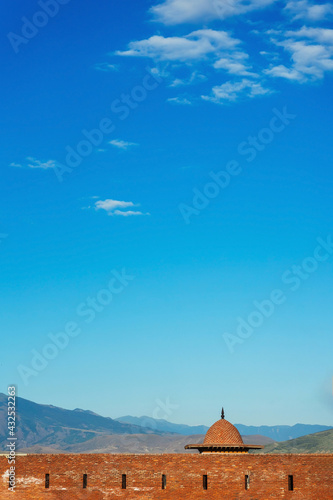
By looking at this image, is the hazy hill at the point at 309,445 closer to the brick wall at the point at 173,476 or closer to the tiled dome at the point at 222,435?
the tiled dome at the point at 222,435

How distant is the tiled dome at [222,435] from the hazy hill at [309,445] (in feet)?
252

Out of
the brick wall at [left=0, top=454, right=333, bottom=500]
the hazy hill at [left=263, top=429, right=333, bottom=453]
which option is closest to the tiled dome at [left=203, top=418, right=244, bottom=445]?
the brick wall at [left=0, top=454, right=333, bottom=500]

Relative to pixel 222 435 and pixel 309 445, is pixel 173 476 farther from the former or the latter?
pixel 309 445

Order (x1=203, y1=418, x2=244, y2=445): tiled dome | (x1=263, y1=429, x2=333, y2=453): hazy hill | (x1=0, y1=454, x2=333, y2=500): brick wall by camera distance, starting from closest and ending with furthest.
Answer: (x1=0, y1=454, x2=333, y2=500): brick wall
(x1=203, y1=418, x2=244, y2=445): tiled dome
(x1=263, y1=429, x2=333, y2=453): hazy hill

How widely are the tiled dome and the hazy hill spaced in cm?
7678

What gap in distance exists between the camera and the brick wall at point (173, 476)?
3491 centimetres

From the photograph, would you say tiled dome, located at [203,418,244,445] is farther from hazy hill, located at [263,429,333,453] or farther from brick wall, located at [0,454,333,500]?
hazy hill, located at [263,429,333,453]

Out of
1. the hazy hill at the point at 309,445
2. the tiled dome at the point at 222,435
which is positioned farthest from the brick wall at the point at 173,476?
the hazy hill at the point at 309,445

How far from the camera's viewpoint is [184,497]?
35344 millimetres

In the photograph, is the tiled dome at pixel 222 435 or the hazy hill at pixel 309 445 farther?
the hazy hill at pixel 309 445

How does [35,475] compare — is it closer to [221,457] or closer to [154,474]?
[154,474]

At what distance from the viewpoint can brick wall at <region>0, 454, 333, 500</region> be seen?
34.9 m

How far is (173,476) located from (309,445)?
8892cm

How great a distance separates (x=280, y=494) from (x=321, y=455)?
2914 mm
